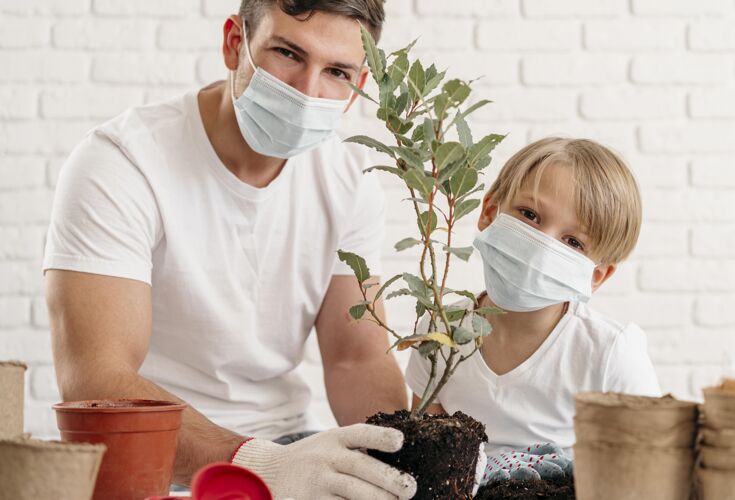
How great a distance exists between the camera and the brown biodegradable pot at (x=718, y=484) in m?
0.80

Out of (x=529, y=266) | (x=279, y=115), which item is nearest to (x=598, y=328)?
(x=529, y=266)

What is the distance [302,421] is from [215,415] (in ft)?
0.76

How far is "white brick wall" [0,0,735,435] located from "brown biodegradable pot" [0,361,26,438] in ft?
5.14

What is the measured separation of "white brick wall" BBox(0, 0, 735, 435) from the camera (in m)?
2.42

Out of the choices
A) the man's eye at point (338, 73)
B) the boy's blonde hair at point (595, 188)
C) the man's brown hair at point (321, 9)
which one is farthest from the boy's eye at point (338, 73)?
the boy's blonde hair at point (595, 188)

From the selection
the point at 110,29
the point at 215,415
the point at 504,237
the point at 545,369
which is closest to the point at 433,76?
the point at 504,237

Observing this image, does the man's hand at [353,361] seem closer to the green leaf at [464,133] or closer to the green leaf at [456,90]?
the green leaf at [464,133]

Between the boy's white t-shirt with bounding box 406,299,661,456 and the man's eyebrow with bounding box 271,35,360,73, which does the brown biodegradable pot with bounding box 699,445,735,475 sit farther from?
the man's eyebrow with bounding box 271,35,360,73

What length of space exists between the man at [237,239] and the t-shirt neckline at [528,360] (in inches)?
8.9

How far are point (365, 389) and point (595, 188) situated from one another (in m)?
0.65

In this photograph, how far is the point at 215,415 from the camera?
6.09ft

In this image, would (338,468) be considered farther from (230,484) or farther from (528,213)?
(528,213)

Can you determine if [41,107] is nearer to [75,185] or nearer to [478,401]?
[75,185]

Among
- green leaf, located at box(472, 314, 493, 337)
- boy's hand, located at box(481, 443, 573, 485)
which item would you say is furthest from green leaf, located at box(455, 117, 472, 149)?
boy's hand, located at box(481, 443, 573, 485)
